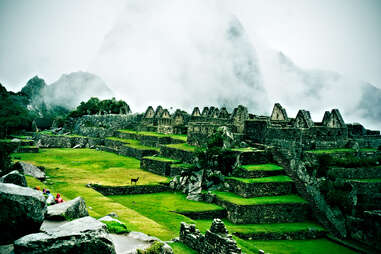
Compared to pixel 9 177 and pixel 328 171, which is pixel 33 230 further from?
pixel 328 171

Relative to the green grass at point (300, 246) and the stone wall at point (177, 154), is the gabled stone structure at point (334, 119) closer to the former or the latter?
the green grass at point (300, 246)

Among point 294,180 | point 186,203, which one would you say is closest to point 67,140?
point 186,203

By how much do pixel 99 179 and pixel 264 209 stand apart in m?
11.3

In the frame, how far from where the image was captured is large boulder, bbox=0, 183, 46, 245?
5.04m

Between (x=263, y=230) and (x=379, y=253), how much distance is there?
495 centimetres

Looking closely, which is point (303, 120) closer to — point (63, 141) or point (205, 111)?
point (205, 111)

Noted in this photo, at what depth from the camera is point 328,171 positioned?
17188mm

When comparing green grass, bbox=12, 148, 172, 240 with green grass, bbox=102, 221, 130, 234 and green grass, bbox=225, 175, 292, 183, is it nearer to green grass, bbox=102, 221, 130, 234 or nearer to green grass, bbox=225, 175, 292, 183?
green grass, bbox=102, 221, 130, 234

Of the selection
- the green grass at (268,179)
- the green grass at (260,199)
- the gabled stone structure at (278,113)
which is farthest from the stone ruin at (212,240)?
the gabled stone structure at (278,113)

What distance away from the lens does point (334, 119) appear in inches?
910

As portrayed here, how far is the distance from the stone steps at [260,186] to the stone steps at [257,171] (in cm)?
33

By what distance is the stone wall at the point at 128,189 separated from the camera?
62.7 ft

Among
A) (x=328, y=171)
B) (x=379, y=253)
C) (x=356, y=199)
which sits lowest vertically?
(x=379, y=253)

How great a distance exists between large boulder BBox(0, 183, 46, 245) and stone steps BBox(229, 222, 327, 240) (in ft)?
34.9
